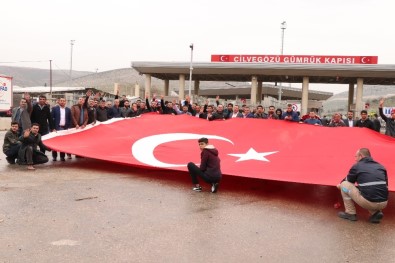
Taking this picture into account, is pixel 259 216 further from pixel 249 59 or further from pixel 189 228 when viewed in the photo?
pixel 249 59

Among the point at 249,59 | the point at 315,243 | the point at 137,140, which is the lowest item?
the point at 315,243

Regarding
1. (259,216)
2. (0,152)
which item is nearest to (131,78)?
(0,152)

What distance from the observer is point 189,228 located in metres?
5.02

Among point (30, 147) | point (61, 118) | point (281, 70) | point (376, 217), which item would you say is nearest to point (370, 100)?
point (281, 70)

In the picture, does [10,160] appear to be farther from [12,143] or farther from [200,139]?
[200,139]

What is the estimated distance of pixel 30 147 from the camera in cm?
873

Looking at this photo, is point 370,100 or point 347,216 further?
point 370,100

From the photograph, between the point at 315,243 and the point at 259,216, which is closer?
the point at 315,243

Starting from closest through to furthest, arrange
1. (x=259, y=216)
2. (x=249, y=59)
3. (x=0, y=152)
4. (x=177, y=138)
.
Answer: (x=259, y=216) < (x=177, y=138) < (x=0, y=152) < (x=249, y=59)

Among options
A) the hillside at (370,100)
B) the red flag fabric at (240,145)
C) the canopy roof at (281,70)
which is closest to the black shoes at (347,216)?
the red flag fabric at (240,145)

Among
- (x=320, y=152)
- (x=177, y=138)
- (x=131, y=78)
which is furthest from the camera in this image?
(x=131, y=78)

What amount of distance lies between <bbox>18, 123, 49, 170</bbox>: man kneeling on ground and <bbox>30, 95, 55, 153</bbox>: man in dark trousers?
20.9 inches

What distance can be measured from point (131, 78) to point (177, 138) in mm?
101831

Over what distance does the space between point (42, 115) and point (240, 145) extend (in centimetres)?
509
